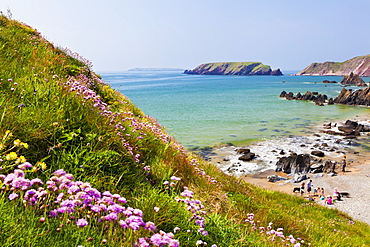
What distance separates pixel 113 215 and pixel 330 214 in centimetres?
1360

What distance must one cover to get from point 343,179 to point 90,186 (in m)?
32.0

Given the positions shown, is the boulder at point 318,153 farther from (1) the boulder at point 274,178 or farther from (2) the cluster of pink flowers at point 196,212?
(2) the cluster of pink flowers at point 196,212

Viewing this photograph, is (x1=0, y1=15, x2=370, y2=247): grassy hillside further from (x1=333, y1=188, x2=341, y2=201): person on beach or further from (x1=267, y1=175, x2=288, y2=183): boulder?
(x1=267, y1=175, x2=288, y2=183): boulder

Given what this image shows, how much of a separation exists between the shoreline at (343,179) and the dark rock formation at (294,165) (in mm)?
797

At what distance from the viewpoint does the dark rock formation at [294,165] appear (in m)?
31.3

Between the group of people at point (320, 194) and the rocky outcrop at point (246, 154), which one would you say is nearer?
the group of people at point (320, 194)

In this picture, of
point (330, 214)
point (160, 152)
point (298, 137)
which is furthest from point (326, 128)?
point (160, 152)

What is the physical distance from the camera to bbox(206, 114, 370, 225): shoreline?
2151 cm

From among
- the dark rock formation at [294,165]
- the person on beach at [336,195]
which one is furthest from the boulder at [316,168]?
the person on beach at [336,195]

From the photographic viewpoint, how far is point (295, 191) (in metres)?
25.4

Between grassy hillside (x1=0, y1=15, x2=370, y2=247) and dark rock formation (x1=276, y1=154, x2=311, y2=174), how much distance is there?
26771 millimetres

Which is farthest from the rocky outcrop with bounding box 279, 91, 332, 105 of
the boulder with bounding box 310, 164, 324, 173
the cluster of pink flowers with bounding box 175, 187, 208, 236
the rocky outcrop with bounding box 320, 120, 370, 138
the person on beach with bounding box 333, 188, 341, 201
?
the cluster of pink flowers with bounding box 175, 187, 208, 236

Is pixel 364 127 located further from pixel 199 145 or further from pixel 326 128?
pixel 199 145

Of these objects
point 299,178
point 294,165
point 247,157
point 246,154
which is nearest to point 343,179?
point 299,178
